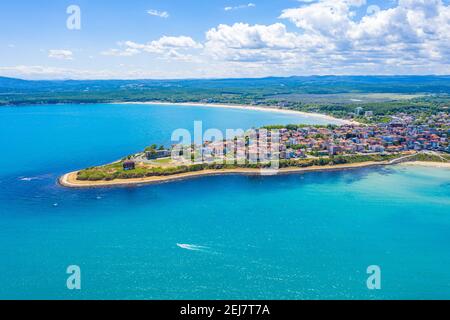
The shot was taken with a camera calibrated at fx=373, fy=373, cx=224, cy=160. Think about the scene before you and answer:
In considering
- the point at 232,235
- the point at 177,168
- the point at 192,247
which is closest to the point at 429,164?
the point at 177,168

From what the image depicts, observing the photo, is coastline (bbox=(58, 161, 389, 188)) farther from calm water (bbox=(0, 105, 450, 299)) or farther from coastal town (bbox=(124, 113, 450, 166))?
coastal town (bbox=(124, 113, 450, 166))

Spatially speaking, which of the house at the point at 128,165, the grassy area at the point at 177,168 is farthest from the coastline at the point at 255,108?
the house at the point at 128,165

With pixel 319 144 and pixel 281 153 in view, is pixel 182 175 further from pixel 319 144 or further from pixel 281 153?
pixel 319 144

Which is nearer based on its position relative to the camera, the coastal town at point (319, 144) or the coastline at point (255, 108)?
the coastal town at point (319, 144)

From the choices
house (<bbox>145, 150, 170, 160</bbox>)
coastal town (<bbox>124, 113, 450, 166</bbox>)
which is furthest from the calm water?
house (<bbox>145, 150, 170, 160</bbox>)

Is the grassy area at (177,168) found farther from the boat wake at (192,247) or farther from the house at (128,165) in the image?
the boat wake at (192,247)

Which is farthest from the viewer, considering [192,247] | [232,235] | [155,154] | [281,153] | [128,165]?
[281,153]

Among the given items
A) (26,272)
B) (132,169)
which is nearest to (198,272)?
(26,272)

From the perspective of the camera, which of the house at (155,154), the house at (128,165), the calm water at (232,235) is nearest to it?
the calm water at (232,235)
